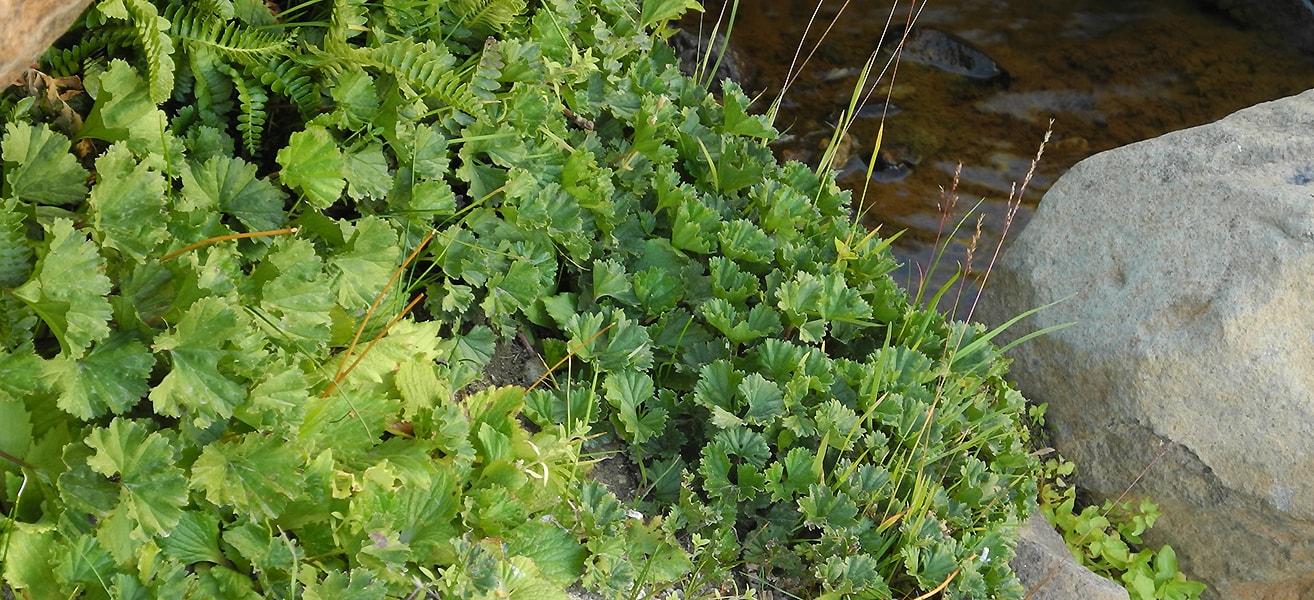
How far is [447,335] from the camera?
2.85 metres

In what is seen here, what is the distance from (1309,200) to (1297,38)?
17.4 ft

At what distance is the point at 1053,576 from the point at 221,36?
8.91 feet

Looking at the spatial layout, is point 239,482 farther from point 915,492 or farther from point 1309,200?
point 1309,200

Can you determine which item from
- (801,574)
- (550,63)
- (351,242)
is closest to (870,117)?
(550,63)

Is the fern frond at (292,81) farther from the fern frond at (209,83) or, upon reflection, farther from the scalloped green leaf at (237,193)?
the scalloped green leaf at (237,193)

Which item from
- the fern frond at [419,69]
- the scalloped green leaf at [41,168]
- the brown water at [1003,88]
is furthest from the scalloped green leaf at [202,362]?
the brown water at [1003,88]

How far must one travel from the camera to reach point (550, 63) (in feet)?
10.1

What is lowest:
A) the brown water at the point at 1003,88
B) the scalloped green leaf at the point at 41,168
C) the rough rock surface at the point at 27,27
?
the brown water at the point at 1003,88

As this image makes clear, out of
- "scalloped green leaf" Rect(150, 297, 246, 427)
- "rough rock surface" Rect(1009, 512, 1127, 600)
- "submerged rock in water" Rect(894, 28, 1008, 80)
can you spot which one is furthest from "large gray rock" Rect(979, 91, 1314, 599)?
"scalloped green leaf" Rect(150, 297, 246, 427)

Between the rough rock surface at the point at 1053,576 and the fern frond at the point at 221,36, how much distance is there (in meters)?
2.51

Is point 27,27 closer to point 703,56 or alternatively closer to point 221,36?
point 221,36

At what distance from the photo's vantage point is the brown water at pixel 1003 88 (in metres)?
5.86

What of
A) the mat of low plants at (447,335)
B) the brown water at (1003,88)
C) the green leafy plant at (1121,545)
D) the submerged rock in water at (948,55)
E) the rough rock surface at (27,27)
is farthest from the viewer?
the submerged rock in water at (948,55)

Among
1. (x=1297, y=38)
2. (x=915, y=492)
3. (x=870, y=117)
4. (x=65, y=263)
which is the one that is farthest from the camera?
(x=1297, y=38)
